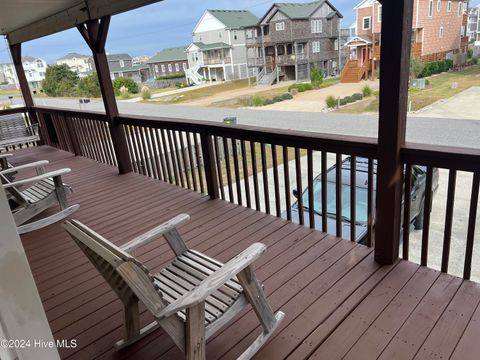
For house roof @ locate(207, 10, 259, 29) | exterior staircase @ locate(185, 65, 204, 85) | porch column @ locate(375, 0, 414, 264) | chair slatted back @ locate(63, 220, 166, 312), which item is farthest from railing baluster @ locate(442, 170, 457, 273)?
exterior staircase @ locate(185, 65, 204, 85)

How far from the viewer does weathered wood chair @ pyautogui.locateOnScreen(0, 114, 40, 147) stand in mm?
6520

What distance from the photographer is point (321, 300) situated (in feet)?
6.85

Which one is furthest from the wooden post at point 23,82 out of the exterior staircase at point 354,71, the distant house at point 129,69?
the exterior staircase at point 354,71

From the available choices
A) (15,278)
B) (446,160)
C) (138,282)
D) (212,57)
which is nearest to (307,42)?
(212,57)

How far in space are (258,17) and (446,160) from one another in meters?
3.51

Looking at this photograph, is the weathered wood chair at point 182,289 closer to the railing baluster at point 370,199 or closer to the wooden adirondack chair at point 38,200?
the railing baluster at point 370,199

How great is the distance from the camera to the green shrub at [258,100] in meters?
5.78

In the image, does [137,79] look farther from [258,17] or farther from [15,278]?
[15,278]

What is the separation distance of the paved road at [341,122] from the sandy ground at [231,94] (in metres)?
0.33

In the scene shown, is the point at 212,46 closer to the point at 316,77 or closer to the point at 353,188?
the point at 316,77

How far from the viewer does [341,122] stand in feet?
13.9

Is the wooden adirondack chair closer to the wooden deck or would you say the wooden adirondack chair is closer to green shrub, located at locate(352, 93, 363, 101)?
the wooden deck

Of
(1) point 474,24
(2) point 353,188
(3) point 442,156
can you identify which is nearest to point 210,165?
(2) point 353,188

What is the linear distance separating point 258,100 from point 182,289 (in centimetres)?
465
